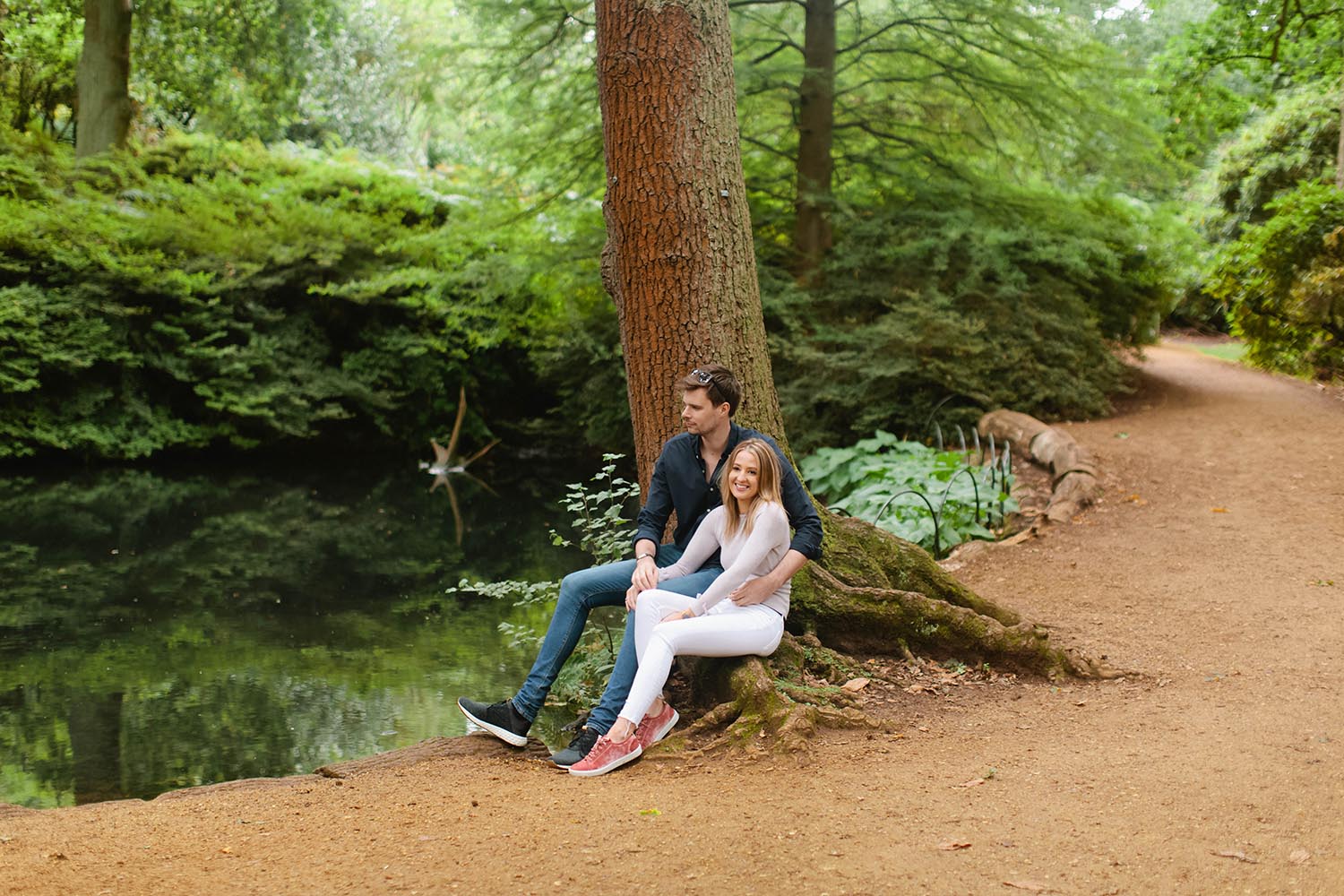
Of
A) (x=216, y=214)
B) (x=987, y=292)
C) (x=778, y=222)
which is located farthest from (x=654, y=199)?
(x=216, y=214)

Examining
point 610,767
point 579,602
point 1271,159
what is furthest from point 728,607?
point 1271,159

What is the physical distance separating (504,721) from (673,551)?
0.96 metres

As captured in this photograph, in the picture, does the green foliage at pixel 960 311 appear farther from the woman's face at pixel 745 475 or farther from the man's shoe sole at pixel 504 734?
the man's shoe sole at pixel 504 734

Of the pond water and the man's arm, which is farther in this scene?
the pond water

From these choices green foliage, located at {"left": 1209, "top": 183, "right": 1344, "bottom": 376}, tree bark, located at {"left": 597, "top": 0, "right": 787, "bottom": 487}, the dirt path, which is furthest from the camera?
green foliage, located at {"left": 1209, "top": 183, "right": 1344, "bottom": 376}

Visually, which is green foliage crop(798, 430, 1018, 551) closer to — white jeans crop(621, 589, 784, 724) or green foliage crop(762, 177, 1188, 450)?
green foliage crop(762, 177, 1188, 450)

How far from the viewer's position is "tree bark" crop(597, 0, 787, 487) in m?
4.96

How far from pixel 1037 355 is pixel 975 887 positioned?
389 inches

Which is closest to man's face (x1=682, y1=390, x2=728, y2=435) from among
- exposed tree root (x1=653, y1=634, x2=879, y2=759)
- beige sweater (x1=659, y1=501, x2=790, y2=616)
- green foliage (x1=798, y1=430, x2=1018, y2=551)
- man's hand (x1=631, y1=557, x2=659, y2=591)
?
beige sweater (x1=659, y1=501, x2=790, y2=616)

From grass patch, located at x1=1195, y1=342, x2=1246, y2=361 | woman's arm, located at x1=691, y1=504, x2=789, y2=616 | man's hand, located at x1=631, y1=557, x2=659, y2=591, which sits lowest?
man's hand, located at x1=631, y1=557, x2=659, y2=591

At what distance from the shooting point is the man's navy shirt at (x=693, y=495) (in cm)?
443

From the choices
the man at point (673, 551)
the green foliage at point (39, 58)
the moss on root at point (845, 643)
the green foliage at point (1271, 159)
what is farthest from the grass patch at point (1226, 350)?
the green foliage at point (39, 58)

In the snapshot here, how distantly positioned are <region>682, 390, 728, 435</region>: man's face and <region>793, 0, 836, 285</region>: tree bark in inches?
326

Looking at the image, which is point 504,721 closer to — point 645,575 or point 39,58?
point 645,575
